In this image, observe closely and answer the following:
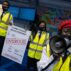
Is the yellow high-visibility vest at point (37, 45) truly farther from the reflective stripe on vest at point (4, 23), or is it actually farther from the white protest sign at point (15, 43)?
the reflective stripe on vest at point (4, 23)

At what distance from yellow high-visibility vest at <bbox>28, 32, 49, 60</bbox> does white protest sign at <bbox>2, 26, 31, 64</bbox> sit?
1.46ft

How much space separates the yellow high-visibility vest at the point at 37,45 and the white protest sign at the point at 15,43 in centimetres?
45

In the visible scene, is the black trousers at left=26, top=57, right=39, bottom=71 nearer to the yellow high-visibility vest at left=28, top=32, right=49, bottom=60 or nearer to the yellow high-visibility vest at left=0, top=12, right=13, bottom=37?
the yellow high-visibility vest at left=28, top=32, right=49, bottom=60

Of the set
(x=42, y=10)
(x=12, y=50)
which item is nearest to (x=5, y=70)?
(x=12, y=50)

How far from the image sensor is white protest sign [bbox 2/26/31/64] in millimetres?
9203

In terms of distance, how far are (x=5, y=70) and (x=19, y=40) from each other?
2.90ft

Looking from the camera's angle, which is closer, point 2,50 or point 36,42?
point 36,42

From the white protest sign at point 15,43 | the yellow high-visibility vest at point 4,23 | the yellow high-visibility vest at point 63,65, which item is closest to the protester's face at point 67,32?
the yellow high-visibility vest at point 63,65

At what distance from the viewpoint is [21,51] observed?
9.25 metres

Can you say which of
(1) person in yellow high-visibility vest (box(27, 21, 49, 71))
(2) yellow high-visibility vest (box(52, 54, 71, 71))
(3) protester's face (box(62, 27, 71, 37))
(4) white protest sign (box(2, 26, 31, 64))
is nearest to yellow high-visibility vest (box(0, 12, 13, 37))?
(4) white protest sign (box(2, 26, 31, 64))

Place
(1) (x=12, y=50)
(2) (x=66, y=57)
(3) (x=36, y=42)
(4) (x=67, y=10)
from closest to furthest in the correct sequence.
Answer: (2) (x=66, y=57) < (3) (x=36, y=42) < (1) (x=12, y=50) < (4) (x=67, y=10)

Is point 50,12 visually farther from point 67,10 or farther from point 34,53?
point 34,53

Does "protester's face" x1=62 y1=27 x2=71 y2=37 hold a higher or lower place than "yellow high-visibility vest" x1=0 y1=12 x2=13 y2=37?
higher

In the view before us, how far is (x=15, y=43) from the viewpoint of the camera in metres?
9.38
